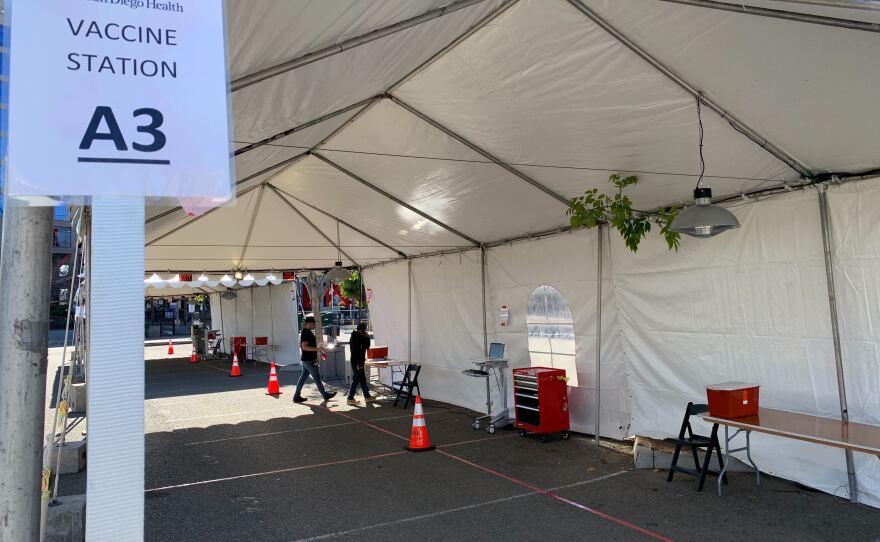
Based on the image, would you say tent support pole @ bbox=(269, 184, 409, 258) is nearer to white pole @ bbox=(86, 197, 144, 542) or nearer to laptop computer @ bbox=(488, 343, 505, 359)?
laptop computer @ bbox=(488, 343, 505, 359)

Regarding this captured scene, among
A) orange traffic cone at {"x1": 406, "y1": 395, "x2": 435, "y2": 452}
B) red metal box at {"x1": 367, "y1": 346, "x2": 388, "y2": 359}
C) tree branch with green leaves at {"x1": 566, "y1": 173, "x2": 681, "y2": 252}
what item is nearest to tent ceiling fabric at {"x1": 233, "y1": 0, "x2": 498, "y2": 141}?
tree branch with green leaves at {"x1": 566, "y1": 173, "x2": 681, "y2": 252}

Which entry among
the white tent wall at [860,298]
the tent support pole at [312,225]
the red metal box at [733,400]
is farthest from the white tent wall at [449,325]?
the white tent wall at [860,298]

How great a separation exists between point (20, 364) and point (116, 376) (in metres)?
0.63

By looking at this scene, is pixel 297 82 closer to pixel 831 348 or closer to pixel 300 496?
pixel 300 496

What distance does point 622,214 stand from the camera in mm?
5816

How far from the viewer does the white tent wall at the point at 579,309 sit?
7.35 meters

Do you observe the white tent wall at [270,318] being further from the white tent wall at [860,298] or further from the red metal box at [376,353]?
the white tent wall at [860,298]

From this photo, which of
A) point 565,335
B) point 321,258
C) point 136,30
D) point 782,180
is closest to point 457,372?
point 565,335

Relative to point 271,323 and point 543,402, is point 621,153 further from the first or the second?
point 271,323

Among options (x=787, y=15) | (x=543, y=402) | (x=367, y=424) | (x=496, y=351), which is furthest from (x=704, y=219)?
(x=367, y=424)

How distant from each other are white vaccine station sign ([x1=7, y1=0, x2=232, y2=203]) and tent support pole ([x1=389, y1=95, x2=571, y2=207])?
399cm

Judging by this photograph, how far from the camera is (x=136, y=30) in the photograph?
1436mm

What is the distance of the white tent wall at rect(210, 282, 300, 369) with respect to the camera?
18.0 meters

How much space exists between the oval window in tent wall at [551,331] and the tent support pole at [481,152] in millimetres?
1832
